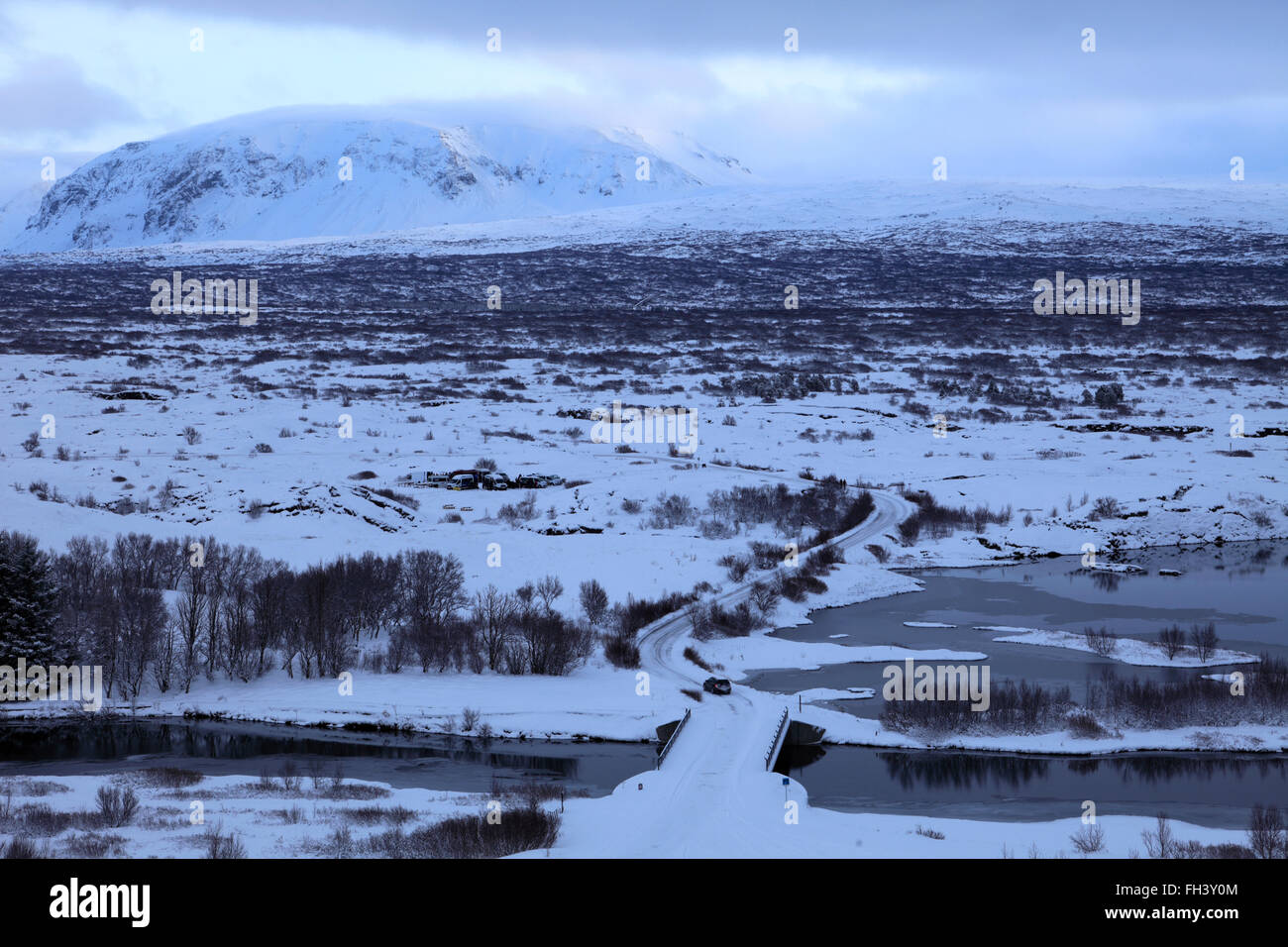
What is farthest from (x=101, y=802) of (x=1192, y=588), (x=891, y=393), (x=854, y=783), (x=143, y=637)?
(x=891, y=393)

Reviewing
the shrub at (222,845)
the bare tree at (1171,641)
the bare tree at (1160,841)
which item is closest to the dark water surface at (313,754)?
the shrub at (222,845)

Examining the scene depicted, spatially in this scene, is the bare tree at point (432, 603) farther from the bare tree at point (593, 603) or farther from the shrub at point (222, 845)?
the shrub at point (222, 845)

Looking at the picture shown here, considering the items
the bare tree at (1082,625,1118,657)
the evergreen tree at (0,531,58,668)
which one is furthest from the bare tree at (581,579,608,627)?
the evergreen tree at (0,531,58,668)

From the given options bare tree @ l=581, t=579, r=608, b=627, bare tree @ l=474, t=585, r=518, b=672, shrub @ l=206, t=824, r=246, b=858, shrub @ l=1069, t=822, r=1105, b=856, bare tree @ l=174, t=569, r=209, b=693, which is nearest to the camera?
shrub @ l=206, t=824, r=246, b=858

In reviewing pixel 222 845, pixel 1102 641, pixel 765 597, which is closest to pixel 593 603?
pixel 765 597

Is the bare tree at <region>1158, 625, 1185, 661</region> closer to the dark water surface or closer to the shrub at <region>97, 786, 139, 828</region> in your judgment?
the dark water surface

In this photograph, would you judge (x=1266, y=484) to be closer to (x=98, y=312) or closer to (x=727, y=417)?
(x=727, y=417)
